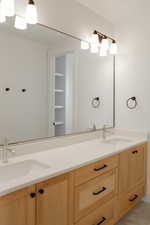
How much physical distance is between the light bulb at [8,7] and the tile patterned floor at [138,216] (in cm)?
236

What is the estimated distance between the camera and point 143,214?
2404 mm

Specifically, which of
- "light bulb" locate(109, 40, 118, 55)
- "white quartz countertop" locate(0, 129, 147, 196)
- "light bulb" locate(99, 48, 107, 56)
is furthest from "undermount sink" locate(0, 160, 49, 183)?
"light bulb" locate(109, 40, 118, 55)

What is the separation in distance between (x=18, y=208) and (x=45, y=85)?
4.00 ft

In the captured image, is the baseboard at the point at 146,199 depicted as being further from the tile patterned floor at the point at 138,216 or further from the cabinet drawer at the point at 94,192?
the cabinet drawer at the point at 94,192

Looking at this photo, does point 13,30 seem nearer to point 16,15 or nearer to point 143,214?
point 16,15

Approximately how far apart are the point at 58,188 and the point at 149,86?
72.6 inches

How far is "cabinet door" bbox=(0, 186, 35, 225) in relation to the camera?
44.5 inches

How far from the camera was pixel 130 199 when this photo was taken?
236cm

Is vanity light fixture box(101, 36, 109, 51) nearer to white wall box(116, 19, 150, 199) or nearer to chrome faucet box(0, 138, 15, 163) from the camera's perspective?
white wall box(116, 19, 150, 199)

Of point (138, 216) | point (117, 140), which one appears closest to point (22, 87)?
point (117, 140)

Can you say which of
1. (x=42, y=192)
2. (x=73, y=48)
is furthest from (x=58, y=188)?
(x=73, y=48)

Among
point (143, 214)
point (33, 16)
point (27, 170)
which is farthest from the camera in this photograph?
point (143, 214)

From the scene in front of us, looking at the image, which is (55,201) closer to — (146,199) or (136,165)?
(136,165)

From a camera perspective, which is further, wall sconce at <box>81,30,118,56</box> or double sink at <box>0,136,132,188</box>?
wall sconce at <box>81,30,118,56</box>
